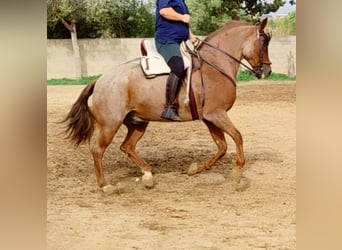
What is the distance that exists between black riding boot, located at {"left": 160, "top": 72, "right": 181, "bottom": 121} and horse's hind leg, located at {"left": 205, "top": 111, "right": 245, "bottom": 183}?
0.10m

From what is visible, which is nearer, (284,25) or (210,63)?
(284,25)

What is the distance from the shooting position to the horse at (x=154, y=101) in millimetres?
1771

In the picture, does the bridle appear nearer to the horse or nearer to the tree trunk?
the horse

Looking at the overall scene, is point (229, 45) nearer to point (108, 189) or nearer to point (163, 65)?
point (163, 65)

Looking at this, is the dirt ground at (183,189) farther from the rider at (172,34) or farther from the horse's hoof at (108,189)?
the rider at (172,34)

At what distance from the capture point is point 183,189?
179 cm

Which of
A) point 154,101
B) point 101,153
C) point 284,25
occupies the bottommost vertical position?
point 101,153

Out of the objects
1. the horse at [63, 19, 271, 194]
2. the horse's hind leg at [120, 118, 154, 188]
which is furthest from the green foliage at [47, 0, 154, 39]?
the horse's hind leg at [120, 118, 154, 188]

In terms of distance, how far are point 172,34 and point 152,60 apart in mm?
98

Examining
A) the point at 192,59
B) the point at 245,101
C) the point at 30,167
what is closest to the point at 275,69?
the point at 245,101

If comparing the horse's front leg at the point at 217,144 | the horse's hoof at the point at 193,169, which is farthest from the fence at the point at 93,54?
the horse's hoof at the point at 193,169

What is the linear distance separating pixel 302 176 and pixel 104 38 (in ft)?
2.31

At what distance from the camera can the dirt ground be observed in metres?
1.72

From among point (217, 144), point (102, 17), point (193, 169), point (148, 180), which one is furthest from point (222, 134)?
point (102, 17)
